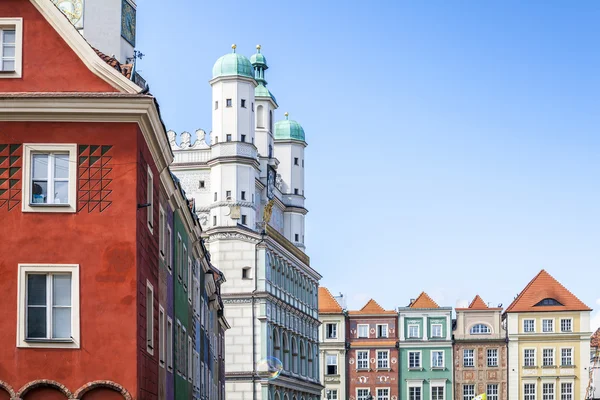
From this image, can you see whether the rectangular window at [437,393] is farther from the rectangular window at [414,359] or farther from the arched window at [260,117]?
the arched window at [260,117]

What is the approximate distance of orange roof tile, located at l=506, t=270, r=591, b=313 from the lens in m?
127

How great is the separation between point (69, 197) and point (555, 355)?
337 ft

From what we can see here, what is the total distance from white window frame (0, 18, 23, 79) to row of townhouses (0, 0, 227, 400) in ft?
0.07

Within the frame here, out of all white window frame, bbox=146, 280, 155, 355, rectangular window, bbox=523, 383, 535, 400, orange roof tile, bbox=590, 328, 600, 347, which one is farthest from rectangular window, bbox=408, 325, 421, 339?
white window frame, bbox=146, 280, 155, 355

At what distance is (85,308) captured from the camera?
2769cm

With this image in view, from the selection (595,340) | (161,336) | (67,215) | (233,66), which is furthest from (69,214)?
(595,340)

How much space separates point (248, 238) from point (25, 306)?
2699 inches

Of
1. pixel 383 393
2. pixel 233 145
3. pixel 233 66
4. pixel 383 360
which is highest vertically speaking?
pixel 233 66

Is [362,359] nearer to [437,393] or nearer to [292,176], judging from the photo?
[437,393]

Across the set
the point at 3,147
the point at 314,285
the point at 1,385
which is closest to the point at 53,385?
the point at 1,385

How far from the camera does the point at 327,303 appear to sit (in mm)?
129250

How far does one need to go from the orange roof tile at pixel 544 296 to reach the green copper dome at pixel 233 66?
40846 millimetres

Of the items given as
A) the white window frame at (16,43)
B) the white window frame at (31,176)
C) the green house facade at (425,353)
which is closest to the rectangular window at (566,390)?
the green house facade at (425,353)

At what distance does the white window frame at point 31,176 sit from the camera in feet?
92.3
